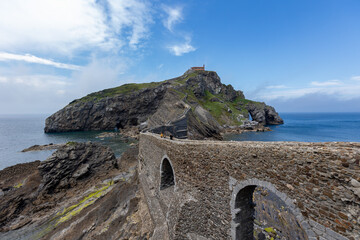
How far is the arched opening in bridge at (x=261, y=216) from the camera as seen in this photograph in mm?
7488

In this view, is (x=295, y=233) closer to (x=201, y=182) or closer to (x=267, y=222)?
(x=267, y=222)

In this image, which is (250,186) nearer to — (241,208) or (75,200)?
(241,208)

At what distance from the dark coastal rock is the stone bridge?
1645cm

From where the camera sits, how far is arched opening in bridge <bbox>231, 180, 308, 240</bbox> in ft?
24.6

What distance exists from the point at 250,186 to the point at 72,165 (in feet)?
88.5

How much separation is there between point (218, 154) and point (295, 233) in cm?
946

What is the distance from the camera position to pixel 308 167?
207 inches

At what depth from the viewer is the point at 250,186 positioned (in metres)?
7.49

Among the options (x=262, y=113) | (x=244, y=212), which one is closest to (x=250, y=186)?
(x=244, y=212)

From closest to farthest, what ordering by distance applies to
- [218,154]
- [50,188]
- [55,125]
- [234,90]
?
[218,154], [50,188], [55,125], [234,90]

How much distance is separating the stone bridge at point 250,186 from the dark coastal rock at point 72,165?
16452mm

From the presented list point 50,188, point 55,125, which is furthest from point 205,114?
point 55,125

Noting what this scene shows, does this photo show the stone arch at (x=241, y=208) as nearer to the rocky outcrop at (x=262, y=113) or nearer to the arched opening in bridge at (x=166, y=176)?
the arched opening in bridge at (x=166, y=176)

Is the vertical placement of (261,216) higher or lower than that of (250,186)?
lower
